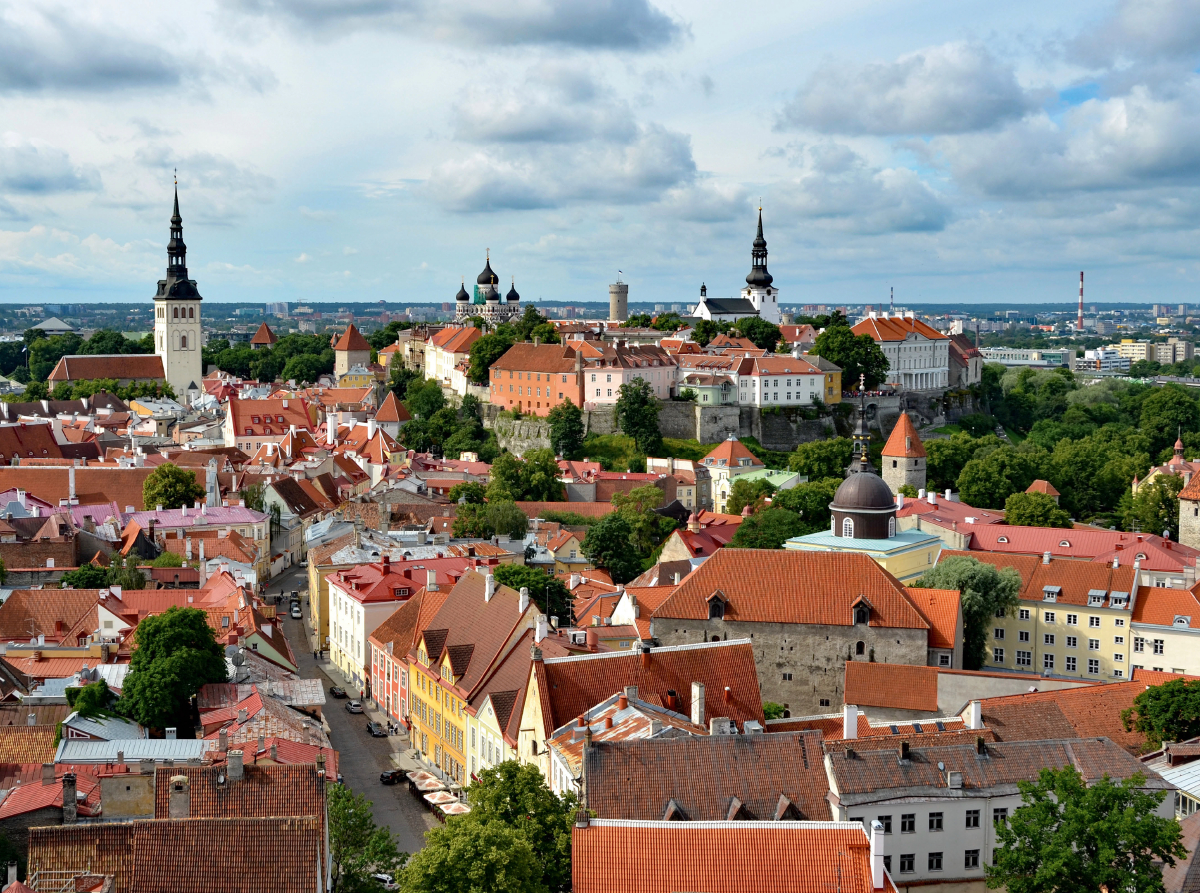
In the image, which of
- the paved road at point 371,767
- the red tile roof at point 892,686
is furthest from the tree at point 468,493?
the red tile roof at point 892,686

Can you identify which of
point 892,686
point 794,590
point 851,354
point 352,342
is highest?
point 352,342

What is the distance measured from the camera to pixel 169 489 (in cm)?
6550

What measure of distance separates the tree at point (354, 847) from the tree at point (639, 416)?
60.4m

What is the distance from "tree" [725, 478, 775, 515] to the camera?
249ft

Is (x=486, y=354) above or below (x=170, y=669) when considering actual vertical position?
above

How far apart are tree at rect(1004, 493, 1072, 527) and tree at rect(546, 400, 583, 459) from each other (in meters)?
26.8

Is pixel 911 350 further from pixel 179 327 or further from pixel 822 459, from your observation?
pixel 179 327

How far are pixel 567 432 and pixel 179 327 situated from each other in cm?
5377

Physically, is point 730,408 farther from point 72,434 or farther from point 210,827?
point 210,827

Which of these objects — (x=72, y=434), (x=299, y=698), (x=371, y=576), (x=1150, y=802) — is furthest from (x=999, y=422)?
(x=1150, y=802)

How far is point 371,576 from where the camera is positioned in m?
47.6

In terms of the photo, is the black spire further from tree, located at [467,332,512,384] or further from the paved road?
the paved road

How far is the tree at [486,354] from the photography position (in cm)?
9662

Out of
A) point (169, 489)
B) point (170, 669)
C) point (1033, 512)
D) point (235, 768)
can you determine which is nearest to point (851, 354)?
point (1033, 512)
